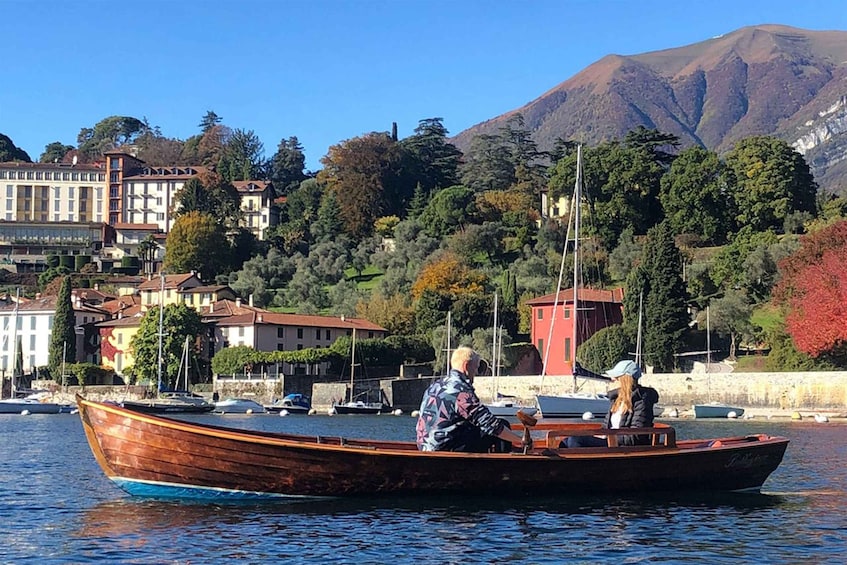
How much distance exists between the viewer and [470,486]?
1761 cm

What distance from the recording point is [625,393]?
59.6 ft

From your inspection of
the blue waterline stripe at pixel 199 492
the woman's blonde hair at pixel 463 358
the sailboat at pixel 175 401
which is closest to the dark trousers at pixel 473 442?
the woman's blonde hair at pixel 463 358

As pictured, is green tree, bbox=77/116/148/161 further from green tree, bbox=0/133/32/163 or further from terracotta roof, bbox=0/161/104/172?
terracotta roof, bbox=0/161/104/172

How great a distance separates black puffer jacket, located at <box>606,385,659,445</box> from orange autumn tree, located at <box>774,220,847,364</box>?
40572mm

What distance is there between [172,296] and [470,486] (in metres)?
87.3

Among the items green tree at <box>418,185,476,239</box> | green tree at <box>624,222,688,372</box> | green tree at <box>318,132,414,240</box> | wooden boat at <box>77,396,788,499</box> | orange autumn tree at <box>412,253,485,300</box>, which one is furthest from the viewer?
green tree at <box>318,132,414,240</box>

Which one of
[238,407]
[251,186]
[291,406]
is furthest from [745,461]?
[251,186]

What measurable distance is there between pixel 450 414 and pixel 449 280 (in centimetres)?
7099

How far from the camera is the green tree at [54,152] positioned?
179 m

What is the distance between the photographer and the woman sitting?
18.1m

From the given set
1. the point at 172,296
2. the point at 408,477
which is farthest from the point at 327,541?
the point at 172,296

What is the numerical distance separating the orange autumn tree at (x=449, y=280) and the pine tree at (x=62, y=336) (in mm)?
26738

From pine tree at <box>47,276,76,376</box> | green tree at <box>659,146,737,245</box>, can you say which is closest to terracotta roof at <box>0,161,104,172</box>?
pine tree at <box>47,276,76,376</box>

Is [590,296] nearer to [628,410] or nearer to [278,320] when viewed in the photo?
[278,320]
